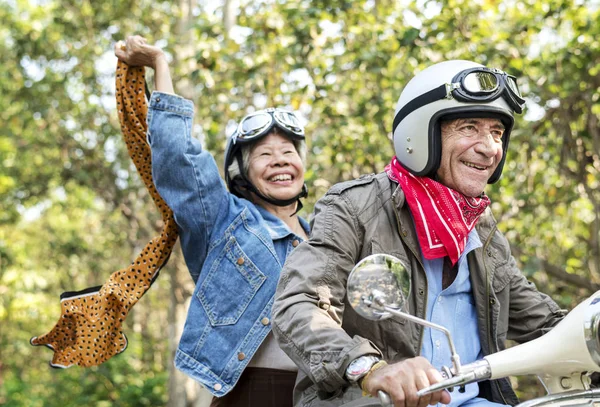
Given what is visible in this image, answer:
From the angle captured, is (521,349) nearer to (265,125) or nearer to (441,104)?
(441,104)

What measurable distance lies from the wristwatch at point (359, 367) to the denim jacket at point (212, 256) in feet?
4.91

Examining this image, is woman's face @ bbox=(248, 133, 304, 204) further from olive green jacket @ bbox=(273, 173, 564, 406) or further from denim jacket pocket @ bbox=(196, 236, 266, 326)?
olive green jacket @ bbox=(273, 173, 564, 406)

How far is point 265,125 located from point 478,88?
5.18 feet

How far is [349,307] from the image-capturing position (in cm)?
281

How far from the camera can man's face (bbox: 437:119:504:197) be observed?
290cm

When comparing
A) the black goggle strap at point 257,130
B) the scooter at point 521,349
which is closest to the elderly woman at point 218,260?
the black goggle strap at point 257,130

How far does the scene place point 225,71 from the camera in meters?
8.34

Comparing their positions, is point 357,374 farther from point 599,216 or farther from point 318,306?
point 599,216

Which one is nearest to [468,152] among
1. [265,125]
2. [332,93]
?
[265,125]

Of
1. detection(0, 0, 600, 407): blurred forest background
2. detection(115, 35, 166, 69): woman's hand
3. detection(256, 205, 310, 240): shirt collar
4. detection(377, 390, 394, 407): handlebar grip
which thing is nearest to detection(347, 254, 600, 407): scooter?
detection(377, 390, 394, 407): handlebar grip

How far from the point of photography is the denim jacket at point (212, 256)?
370 centimetres

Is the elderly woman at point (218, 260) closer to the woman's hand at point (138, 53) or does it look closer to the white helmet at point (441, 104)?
the woman's hand at point (138, 53)

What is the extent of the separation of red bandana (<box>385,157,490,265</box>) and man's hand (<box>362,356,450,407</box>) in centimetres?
80

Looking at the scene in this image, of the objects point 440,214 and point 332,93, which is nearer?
point 440,214
